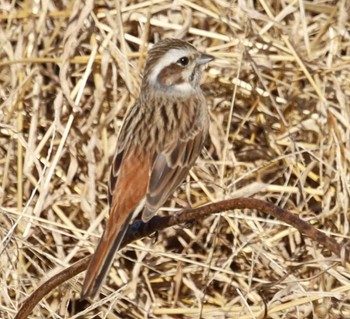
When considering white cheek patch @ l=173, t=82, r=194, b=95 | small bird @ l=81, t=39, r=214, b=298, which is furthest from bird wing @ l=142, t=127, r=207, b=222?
white cheek patch @ l=173, t=82, r=194, b=95

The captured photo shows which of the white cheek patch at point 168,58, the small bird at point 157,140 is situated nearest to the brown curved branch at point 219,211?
the small bird at point 157,140

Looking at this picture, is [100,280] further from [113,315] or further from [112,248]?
[113,315]

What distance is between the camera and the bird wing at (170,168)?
2.16 meters

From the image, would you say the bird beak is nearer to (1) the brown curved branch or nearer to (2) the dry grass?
(2) the dry grass

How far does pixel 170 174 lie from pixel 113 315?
0.57m

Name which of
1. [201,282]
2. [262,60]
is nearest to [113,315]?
[201,282]

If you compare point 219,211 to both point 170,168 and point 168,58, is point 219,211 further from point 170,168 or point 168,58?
point 168,58

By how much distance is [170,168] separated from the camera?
7.55 feet

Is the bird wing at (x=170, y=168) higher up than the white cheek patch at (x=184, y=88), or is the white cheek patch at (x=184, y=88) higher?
the white cheek patch at (x=184, y=88)

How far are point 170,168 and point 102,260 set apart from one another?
476 millimetres

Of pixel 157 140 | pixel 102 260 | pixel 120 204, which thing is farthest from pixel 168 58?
pixel 102 260

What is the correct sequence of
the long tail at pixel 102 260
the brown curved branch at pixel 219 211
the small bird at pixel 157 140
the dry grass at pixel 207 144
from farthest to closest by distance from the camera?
the dry grass at pixel 207 144, the small bird at pixel 157 140, the long tail at pixel 102 260, the brown curved branch at pixel 219 211

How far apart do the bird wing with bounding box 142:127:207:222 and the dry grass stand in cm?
30

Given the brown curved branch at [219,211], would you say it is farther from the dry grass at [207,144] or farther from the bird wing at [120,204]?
the dry grass at [207,144]
